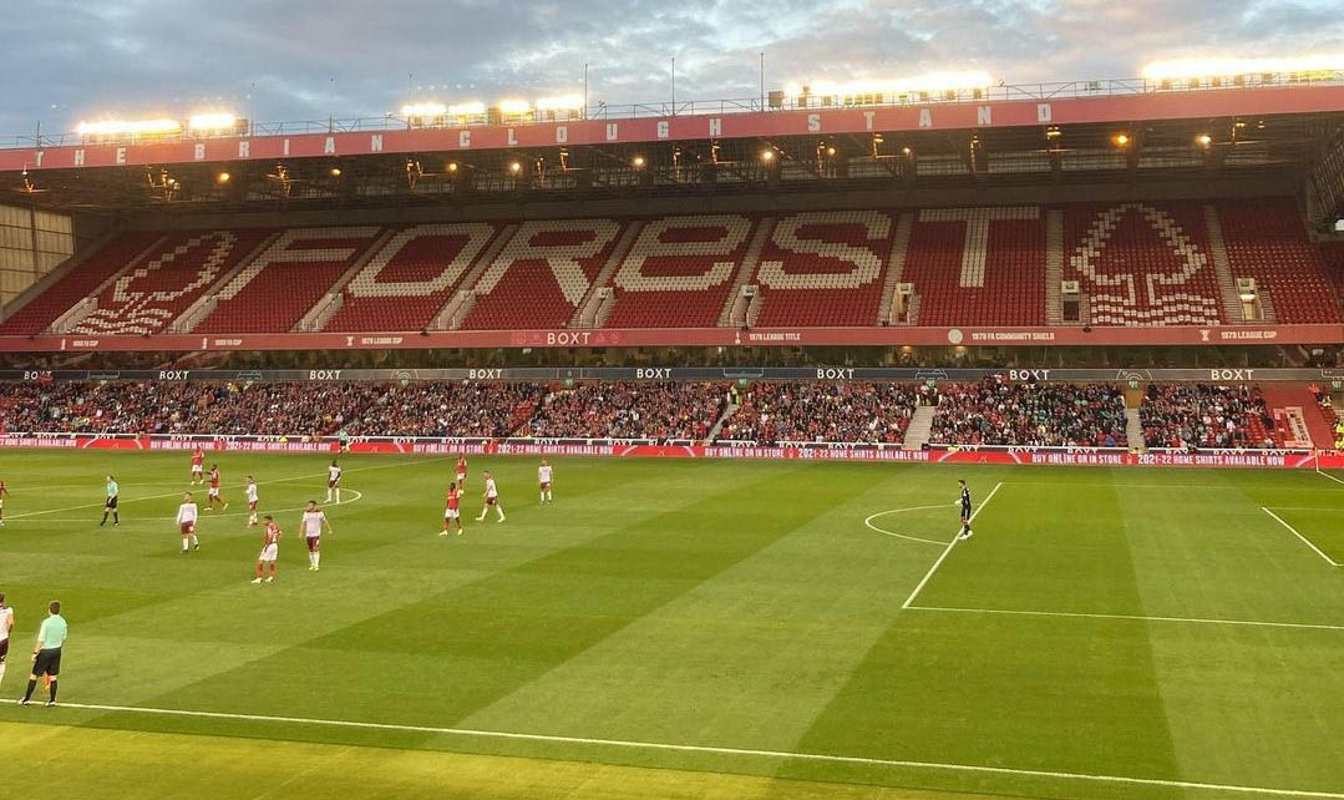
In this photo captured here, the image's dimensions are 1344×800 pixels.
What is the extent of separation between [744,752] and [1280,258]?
58785 millimetres

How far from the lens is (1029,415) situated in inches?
2266

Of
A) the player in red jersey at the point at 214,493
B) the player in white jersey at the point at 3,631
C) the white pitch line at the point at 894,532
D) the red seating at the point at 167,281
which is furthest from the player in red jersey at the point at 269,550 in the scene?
the red seating at the point at 167,281

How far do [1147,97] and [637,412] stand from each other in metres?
31.2

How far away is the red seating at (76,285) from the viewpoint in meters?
74.1

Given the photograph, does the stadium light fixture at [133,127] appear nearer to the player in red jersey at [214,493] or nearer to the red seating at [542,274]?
the red seating at [542,274]

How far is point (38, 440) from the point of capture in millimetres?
66125

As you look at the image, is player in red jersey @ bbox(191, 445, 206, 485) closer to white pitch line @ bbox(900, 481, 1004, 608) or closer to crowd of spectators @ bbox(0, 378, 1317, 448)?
crowd of spectators @ bbox(0, 378, 1317, 448)

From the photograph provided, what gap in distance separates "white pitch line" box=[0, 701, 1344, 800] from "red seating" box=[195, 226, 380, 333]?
→ 190ft

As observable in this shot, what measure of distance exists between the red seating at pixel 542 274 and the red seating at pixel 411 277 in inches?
94.9

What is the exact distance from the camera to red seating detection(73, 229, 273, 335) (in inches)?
2867

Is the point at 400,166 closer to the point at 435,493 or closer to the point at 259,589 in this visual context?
the point at 435,493

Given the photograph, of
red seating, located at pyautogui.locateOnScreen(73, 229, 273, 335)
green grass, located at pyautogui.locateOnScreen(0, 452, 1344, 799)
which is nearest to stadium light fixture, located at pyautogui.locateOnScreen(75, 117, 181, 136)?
red seating, located at pyautogui.locateOnScreen(73, 229, 273, 335)

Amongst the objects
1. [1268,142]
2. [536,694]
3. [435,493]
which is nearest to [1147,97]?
[1268,142]

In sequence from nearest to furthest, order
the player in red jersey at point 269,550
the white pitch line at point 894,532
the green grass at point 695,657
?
1. the green grass at point 695,657
2. the player in red jersey at point 269,550
3. the white pitch line at point 894,532
